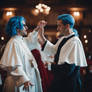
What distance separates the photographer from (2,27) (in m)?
3.09

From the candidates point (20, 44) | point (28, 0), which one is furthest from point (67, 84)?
point (28, 0)

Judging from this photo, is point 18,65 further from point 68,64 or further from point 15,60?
point 68,64

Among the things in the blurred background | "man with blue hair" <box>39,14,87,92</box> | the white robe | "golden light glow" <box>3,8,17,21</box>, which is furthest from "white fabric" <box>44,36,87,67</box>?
"golden light glow" <box>3,8,17,21</box>

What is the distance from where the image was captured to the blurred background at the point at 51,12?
306cm

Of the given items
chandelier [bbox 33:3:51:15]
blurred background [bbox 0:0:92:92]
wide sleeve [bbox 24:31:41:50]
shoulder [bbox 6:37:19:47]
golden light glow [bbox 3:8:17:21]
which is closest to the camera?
shoulder [bbox 6:37:19:47]

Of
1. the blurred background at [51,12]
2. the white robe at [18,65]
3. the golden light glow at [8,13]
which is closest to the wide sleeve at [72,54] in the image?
the white robe at [18,65]

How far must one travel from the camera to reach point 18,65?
1.59 m

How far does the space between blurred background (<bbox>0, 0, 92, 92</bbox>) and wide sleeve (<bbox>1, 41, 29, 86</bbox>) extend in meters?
1.27

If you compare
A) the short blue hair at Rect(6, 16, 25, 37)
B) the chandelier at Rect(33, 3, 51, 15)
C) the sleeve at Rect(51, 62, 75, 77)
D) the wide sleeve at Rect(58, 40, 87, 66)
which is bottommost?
the sleeve at Rect(51, 62, 75, 77)

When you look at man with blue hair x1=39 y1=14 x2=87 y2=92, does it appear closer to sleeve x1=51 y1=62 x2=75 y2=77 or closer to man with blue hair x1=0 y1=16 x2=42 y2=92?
sleeve x1=51 y1=62 x2=75 y2=77

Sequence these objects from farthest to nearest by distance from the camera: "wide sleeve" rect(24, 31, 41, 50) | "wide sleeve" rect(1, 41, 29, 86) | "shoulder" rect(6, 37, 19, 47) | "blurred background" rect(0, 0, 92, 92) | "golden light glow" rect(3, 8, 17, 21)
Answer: "golden light glow" rect(3, 8, 17, 21), "blurred background" rect(0, 0, 92, 92), "wide sleeve" rect(24, 31, 41, 50), "shoulder" rect(6, 37, 19, 47), "wide sleeve" rect(1, 41, 29, 86)

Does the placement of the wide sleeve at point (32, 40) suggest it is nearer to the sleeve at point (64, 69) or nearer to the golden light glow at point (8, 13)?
the sleeve at point (64, 69)

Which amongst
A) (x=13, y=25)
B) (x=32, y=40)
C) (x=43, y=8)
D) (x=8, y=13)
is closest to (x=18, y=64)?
(x=13, y=25)

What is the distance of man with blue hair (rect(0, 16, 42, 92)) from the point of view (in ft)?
5.20
